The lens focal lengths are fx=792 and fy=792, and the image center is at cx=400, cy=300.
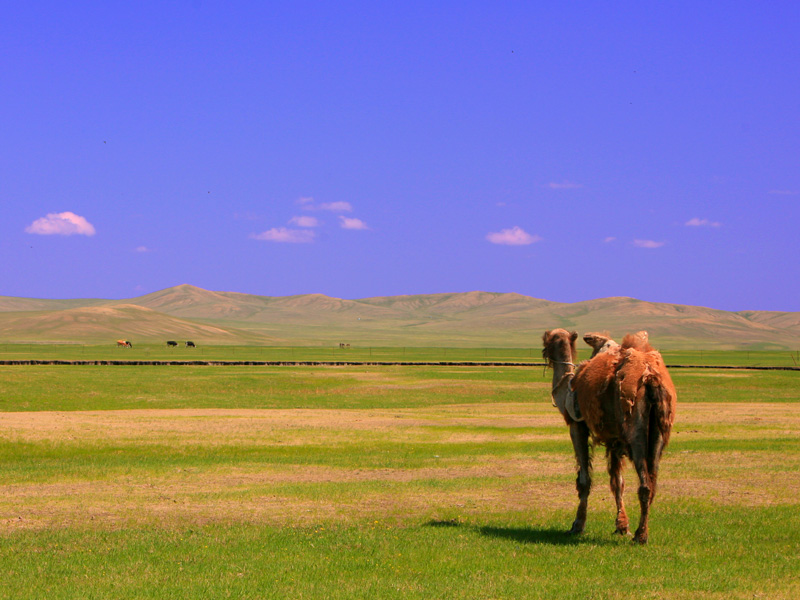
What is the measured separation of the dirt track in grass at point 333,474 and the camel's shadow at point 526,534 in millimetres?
920

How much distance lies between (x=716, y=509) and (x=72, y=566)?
33.0 ft

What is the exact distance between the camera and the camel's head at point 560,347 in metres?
12.5

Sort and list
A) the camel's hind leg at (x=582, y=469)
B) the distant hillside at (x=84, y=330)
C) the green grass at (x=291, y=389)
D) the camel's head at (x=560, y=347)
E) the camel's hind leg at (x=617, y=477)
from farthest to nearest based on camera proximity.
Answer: the distant hillside at (x=84, y=330), the green grass at (x=291, y=389), the camel's head at (x=560, y=347), the camel's hind leg at (x=582, y=469), the camel's hind leg at (x=617, y=477)

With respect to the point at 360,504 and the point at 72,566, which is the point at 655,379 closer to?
the point at 360,504

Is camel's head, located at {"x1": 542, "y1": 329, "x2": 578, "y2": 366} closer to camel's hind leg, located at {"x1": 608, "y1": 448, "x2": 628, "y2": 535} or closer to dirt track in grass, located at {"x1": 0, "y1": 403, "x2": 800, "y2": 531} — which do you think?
camel's hind leg, located at {"x1": 608, "y1": 448, "x2": 628, "y2": 535}

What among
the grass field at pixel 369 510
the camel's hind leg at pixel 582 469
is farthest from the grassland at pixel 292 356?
the camel's hind leg at pixel 582 469

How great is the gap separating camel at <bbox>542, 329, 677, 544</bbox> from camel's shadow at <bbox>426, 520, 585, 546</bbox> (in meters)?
0.33

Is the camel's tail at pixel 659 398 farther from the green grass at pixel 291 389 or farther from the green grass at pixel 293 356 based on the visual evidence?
the green grass at pixel 293 356

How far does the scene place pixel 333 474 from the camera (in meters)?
18.5

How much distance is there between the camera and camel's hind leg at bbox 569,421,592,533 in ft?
37.6

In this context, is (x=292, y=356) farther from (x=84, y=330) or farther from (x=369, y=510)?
(x=369, y=510)

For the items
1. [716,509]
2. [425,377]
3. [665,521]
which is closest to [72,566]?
[665,521]

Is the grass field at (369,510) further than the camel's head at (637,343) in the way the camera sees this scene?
No

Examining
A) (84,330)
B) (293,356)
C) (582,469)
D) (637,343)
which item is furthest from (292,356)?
(637,343)
